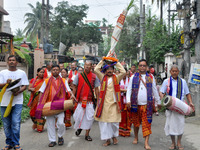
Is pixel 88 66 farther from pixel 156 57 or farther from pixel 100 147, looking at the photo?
pixel 156 57

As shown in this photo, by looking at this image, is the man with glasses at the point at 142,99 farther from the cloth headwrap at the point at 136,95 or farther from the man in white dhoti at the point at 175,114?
the man in white dhoti at the point at 175,114

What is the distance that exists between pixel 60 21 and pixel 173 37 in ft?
98.5

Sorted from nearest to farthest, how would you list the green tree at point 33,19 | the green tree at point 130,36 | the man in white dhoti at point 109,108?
the man in white dhoti at point 109,108
the green tree at point 130,36
the green tree at point 33,19

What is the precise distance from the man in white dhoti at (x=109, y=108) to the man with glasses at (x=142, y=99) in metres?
0.34

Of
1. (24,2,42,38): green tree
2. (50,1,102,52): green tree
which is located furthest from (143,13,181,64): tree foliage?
(24,2,42,38): green tree

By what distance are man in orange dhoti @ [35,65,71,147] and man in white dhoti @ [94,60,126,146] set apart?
849mm

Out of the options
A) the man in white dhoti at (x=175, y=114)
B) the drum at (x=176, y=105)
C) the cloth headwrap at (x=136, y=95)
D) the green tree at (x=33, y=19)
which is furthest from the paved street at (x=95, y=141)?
the green tree at (x=33, y=19)

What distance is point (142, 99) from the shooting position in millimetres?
6199

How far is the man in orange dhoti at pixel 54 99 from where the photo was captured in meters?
6.17

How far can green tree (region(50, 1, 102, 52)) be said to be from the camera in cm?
4591

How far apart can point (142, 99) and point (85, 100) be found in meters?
1.46

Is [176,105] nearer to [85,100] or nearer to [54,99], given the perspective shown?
[85,100]

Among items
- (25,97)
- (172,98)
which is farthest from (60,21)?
(172,98)

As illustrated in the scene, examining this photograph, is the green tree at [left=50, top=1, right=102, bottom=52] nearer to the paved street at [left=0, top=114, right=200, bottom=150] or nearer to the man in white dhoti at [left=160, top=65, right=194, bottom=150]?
the paved street at [left=0, top=114, right=200, bottom=150]
